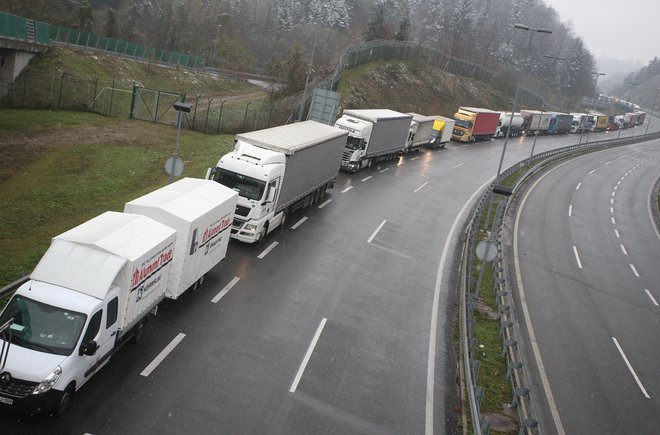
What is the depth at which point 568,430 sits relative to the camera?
14.4 m

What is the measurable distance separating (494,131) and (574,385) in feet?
181

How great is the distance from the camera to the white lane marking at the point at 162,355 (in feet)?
43.5

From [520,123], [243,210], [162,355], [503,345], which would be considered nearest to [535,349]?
[503,345]

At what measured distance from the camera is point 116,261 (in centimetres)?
1216

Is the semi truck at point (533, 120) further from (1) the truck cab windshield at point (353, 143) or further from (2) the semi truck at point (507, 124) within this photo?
(1) the truck cab windshield at point (353, 143)

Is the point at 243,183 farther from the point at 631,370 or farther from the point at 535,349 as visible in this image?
the point at 631,370

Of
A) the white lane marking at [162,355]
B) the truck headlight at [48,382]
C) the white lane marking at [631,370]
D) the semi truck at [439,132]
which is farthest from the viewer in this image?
the semi truck at [439,132]

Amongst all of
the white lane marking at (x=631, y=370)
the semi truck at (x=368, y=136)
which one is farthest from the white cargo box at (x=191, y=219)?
the semi truck at (x=368, y=136)

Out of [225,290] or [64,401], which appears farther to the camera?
[225,290]

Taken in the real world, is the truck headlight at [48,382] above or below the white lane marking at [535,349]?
above

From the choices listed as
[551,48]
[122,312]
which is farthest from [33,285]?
[551,48]

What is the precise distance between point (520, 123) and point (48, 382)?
74.0 metres

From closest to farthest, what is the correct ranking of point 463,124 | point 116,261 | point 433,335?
1. point 116,261
2. point 433,335
3. point 463,124

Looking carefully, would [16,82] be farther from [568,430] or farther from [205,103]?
[568,430]
